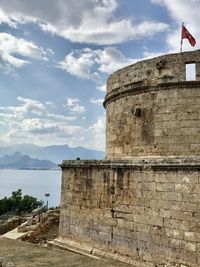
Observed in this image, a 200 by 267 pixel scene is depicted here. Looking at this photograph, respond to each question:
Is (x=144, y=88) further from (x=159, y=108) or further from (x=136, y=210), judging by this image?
(x=136, y=210)

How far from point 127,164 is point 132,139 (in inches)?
61.5

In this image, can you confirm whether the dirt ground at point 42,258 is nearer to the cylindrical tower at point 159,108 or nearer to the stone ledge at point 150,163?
the stone ledge at point 150,163

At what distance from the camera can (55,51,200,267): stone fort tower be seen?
7.09 m

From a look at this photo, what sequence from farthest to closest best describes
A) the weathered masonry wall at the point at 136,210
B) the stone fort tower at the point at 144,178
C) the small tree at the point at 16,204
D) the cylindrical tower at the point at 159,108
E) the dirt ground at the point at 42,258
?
the small tree at the point at 16,204 < the cylindrical tower at the point at 159,108 < the stone fort tower at the point at 144,178 < the weathered masonry wall at the point at 136,210 < the dirt ground at the point at 42,258

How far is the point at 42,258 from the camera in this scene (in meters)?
3.24

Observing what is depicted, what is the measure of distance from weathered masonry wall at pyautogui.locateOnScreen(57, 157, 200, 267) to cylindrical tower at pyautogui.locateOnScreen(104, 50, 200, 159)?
3.99 ft

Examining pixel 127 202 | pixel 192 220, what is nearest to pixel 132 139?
pixel 127 202

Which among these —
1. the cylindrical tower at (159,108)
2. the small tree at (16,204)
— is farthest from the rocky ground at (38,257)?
the small tree at (16,204)

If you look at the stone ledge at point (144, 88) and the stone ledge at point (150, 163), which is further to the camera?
the stone ledge at point (144, 88)

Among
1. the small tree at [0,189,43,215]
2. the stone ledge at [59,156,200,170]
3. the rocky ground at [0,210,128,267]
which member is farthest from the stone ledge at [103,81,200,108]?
the small tree at [0,189,43,215]

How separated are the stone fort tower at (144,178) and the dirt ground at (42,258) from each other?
406cm

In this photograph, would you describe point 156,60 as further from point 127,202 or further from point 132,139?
point 127,202

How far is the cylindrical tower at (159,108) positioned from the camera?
8656 mm

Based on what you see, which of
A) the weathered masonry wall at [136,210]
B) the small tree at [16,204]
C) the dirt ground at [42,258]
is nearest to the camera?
the dirt ground at [42,258]
